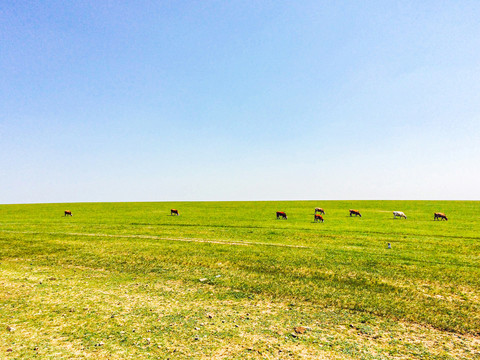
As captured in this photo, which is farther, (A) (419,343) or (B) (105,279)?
(B) (105,279)

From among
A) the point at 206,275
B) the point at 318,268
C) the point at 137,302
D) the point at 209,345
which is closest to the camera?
the point at 209,345

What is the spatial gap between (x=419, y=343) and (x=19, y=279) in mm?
13617

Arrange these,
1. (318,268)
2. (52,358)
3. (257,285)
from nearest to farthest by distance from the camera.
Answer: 1. (52,358)
2. (257,285)
3. (318,268)

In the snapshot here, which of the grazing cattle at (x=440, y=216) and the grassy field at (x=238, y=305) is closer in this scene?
the grassy field at (x=238, y=305)

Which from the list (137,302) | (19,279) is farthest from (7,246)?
(137,302)

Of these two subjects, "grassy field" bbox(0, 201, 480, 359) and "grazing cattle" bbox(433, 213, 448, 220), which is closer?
"grassy field" bbox(0, 201, 480, 359)

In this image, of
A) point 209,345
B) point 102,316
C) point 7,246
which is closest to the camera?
point 209,345

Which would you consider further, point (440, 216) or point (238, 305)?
point (440, 216)

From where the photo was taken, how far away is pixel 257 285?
9969mm

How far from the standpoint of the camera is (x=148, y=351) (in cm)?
565

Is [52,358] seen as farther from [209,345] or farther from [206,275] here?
[206,275]

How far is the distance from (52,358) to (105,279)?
542cm

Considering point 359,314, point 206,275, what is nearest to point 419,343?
point 359,314

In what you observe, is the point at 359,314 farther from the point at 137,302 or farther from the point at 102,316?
the point at 102,316
